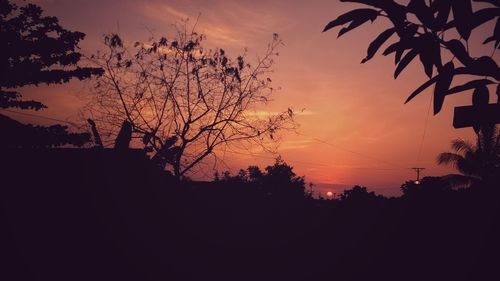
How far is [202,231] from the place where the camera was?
28.0ft

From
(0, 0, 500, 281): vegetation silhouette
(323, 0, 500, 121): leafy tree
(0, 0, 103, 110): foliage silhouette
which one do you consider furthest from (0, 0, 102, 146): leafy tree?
(323, 0, 500, 121): leafy tree

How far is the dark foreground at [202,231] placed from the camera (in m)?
5.28

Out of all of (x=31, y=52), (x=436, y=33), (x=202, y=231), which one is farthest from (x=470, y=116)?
(x=31, y=52)

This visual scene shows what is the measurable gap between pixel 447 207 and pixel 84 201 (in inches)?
251

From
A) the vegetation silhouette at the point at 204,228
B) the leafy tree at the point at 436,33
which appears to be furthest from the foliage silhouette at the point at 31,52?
the leafy tree at the point at 436,33

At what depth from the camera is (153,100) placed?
18.1m

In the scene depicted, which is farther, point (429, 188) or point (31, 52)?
point (31, 52)

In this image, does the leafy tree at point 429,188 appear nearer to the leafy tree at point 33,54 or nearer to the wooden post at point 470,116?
the wooden post at point 470,116

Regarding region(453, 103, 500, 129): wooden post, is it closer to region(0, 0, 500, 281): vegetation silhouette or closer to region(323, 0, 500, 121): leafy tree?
region(323, 0, 500, 121): leafy tree

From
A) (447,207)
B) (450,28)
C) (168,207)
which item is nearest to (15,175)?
(168,207)

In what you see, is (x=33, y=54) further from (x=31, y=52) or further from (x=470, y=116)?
(x=470, y=116)

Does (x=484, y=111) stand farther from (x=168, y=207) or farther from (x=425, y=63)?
(x=168, y=207)

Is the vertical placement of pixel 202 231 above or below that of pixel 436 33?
below

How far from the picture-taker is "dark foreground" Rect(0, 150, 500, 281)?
208 inches
